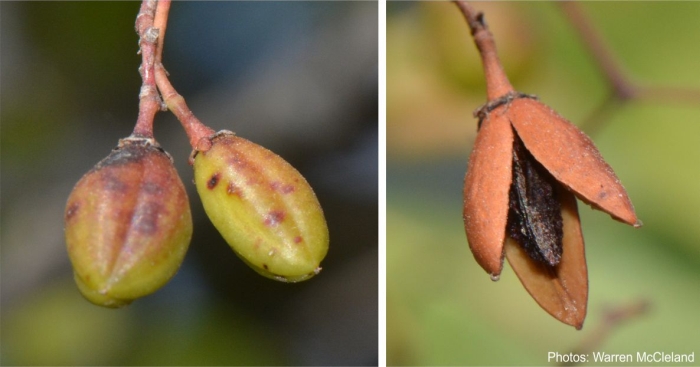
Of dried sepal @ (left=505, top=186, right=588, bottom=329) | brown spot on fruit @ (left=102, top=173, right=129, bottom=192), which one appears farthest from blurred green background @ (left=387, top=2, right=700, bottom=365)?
brown spot on fruit @ (left=102, top=173, right=129, bottom=192)

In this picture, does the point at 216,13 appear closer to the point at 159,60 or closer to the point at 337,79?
the point at 337,79

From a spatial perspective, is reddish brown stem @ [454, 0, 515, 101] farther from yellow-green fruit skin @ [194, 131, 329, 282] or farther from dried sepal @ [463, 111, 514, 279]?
yellow-green fruit skin @ [194, 131, 329, 282]

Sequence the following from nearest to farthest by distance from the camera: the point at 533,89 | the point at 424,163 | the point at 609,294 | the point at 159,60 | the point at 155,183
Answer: the point at 155,183 < the point at 159,60 < the point at 609,294 < the point at 533,89 < the point at 424,163

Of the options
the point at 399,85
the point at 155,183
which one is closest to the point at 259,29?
the point at 399,85

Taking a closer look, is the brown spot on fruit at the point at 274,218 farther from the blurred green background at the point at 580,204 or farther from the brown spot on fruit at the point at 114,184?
the blurred green background at the point at 580,204

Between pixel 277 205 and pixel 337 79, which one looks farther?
pixel 337 79

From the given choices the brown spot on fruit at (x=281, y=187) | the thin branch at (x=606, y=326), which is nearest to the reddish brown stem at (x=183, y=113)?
the brown spot on fruit at (x=281, y=187)
